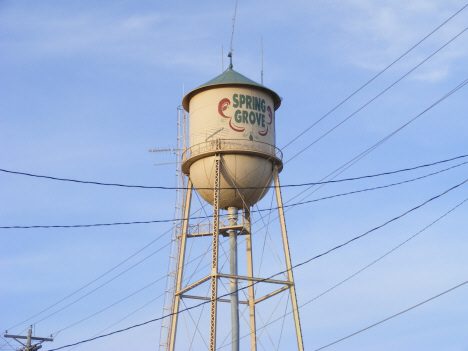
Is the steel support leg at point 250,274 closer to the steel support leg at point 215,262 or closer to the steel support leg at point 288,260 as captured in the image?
the steel support leg at point 288,260

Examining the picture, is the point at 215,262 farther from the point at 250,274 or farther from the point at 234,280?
the point at 250,274

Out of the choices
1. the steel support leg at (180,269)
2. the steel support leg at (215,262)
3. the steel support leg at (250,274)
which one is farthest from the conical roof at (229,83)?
the steel support leg at (250,274)

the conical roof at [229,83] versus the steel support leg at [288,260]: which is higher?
the conical roof at [229,83]

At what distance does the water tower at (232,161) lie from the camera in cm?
2478

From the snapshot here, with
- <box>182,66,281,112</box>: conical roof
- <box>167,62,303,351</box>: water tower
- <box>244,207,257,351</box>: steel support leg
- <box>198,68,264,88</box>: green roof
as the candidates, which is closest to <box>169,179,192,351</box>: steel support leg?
<box>167,62,303,351</box>: water tower

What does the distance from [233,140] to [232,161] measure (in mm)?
721

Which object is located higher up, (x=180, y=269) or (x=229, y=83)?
(x=229, y=83)

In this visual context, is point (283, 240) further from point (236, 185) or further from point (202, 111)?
point (202, 111)

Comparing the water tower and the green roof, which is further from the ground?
the green roof

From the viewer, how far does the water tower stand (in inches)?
976

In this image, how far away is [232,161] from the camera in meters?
24.8

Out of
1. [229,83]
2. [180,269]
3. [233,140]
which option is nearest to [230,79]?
[229,83]

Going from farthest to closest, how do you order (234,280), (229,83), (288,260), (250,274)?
1. (250,274)
2. (234,280)
3. (229,83)
4. (288,260)

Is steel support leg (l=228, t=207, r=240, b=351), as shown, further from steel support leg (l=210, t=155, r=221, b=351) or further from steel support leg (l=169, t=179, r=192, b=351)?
steel support leg (l=210, t=155, r=221, b=351)
